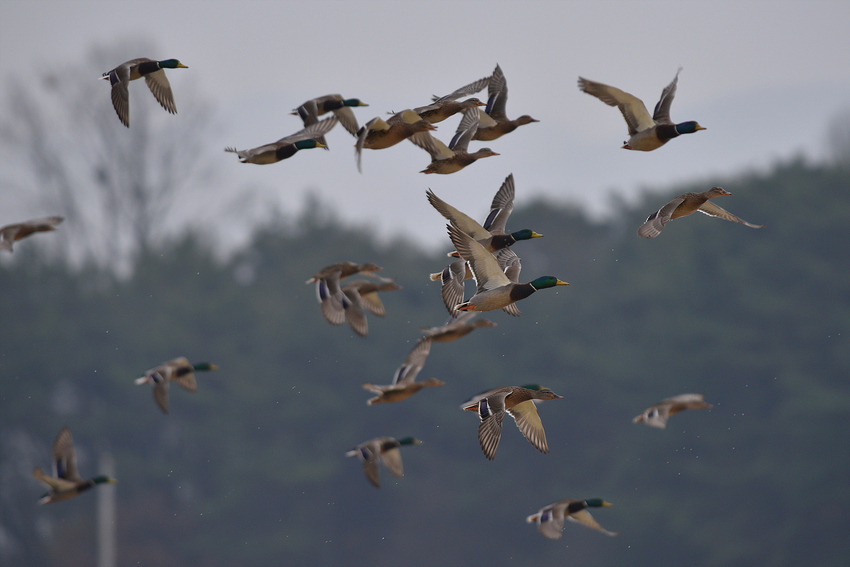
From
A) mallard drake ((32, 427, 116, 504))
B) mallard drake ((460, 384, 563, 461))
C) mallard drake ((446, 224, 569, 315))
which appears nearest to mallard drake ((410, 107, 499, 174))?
mallard drake ((446, 224, 569, 315))

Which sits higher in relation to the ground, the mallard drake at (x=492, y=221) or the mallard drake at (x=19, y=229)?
the mallard drake at (x=19, y=229)

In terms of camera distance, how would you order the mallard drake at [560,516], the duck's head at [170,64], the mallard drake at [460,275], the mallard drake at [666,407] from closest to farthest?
the mallard drake at [460,275]
the duck's head at [170,64]
the mallard drake at [560,516]
the mallard drake at [666,407]

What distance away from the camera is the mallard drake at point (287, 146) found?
8.70 metres

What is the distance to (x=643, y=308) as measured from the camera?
35.5 m

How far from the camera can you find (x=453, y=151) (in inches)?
371

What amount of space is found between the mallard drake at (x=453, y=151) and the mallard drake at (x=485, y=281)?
1063 mm

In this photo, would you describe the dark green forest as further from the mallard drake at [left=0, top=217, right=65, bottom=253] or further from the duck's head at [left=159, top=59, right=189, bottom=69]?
the duck's head at [left=159, top=59, right=189, bottom=69]

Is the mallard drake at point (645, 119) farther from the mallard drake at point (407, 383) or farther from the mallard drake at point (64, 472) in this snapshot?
the mallard drake at point (64, 472)

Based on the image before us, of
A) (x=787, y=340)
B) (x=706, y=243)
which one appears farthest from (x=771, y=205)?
(x=787, y=340)

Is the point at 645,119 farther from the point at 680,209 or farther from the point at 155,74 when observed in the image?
the point at 155,74

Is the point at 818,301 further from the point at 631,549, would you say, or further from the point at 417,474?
the point at 417,474

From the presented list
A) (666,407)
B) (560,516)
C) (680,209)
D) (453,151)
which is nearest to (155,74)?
(453,151)

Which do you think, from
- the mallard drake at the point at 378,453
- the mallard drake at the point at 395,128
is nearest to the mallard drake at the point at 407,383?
the mallard drake at the point at 378,453

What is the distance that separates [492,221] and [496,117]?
1.26 m
